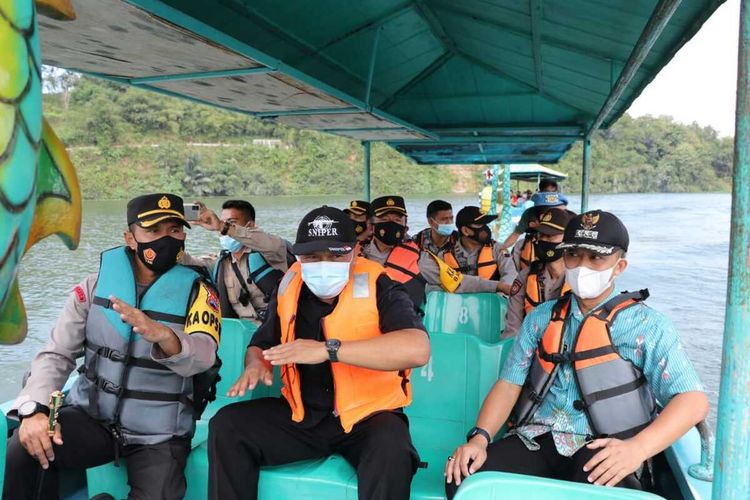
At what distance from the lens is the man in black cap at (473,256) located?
170 inches

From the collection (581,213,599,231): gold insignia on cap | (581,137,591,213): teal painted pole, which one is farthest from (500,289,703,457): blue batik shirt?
(581,137,591,213): teal painted pole

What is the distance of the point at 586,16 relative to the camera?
9.16ft

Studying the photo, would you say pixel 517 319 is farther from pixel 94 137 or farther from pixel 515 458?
pixel 94 137

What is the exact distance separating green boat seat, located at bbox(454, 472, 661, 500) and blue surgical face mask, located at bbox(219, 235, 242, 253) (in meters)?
2.48

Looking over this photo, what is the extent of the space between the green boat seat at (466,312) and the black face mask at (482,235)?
79 cm

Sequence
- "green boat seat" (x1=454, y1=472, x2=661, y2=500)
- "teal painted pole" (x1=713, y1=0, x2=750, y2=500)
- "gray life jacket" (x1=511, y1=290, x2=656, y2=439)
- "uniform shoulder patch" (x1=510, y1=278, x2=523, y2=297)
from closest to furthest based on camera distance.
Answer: "teal painted pole" (x1=713, y1=0, x2=750, y2=500) → "green boat seat" (x1=454, y1=472, x2=661, y2=500) → "gray life jacket" (x1=511, y1=290, x2=656, y2=439) → "uniform shoulder patch" (x1=510, y1=278, x2=523, y2=297)

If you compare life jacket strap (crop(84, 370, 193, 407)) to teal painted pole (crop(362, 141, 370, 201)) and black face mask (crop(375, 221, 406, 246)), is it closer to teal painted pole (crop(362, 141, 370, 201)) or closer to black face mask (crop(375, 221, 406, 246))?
black face mask (crop(375, 221, 406, 246))

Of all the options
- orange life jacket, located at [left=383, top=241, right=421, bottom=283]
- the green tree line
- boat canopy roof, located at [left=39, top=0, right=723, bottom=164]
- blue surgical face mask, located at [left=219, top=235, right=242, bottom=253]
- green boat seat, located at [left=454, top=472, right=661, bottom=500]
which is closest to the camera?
green boat seat, located at [left=454, top=472, right=661, bottom=500]

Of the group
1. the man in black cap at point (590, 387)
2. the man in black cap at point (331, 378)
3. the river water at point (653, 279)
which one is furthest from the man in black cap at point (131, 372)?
the man in black cap at point (590, 387)

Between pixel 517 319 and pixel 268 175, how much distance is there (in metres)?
39.1

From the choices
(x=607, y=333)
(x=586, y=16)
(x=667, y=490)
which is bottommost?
(x=667, y=490)

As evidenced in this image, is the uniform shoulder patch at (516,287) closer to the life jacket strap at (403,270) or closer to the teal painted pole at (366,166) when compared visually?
the life jacket strap at (403,270)

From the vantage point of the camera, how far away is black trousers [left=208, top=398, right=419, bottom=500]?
1886mm

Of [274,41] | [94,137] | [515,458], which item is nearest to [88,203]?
[94,137]
